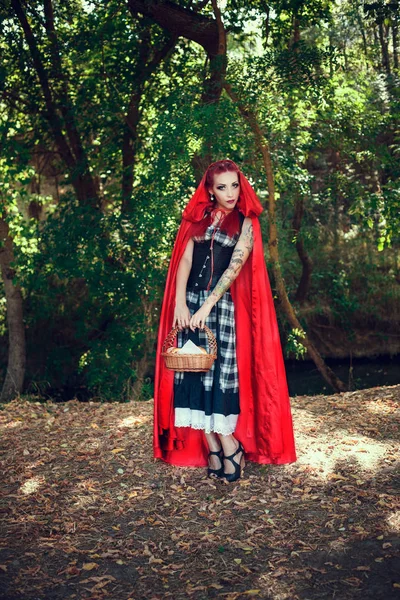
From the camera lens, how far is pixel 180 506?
11.5 feet

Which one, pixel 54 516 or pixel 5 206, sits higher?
pixel 5 206

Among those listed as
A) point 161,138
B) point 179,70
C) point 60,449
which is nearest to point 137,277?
point 161,138

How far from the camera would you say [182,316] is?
3533 mm

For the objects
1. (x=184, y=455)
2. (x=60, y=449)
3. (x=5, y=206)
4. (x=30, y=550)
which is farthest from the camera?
(x=5, y=206)

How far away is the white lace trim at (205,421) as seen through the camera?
353 centimetres

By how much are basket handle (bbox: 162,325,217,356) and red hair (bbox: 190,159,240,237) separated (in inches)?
23.6

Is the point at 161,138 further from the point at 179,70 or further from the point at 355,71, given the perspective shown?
the point at 355,71

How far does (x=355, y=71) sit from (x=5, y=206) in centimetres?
556

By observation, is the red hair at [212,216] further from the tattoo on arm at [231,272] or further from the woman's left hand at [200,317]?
the woman's left hand at [200,317]

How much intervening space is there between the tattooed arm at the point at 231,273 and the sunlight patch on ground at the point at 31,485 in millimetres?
1396

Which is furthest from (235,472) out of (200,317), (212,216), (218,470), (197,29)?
(197,29)

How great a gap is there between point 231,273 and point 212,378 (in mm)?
614

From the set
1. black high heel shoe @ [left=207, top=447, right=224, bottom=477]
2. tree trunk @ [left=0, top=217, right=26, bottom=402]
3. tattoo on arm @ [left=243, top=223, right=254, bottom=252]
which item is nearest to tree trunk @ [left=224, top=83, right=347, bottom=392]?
tattoo on arm @ [left=243, top=223, right=254, bottom=252]

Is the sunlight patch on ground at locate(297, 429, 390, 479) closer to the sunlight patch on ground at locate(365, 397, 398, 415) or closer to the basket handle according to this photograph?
the sunlight patch on ground at locate(365, 397, 398, 415)
